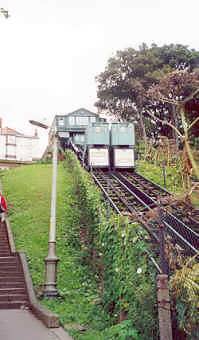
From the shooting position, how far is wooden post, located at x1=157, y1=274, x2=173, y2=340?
625cm

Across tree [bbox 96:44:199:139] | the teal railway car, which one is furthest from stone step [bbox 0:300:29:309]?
tree [bbox 96:44:199:139]

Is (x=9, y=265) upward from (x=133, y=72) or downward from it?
downward

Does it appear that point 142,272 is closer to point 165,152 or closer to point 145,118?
point 165,152

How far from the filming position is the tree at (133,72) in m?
46.6

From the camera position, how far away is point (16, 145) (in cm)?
9781

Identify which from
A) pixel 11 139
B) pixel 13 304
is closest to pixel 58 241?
pixel 13 304

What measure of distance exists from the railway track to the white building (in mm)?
66238

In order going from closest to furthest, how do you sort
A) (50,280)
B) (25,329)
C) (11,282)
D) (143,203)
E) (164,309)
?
1. (164,309)
2. (25,329)
3. (50,280)
4. (11,282)
5. (143,203)

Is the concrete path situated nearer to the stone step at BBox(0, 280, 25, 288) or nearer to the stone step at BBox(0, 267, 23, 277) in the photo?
the stone step at BBox(0, 280, 25, 288)

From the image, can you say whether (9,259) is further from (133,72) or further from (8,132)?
(8,132)

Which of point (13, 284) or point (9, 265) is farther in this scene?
point (9, 265)

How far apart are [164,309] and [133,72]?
139 ft

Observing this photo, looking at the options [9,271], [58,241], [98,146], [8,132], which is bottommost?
[9,271]

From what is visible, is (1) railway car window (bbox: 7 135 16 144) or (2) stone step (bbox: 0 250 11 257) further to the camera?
(1) railway car window (bbox: 7 135 16 144)
